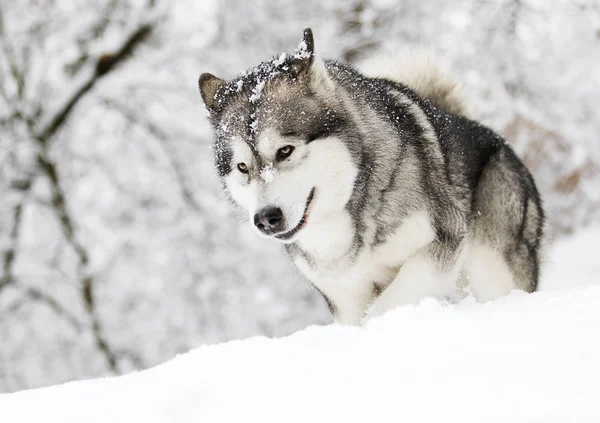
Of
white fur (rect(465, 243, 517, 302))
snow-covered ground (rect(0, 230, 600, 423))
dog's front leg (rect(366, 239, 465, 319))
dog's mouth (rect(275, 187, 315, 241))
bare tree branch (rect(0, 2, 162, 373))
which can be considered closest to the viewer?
snow-covered ground (rect(0, 230, 600, 423))

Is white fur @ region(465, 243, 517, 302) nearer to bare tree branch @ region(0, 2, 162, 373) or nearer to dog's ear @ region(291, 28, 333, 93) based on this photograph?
dog's ear @ region(291, 28, 333, 93)

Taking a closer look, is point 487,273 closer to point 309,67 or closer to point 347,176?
point 347,176

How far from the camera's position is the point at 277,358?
183cm

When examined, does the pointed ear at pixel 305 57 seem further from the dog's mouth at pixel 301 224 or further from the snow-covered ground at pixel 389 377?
the snow-covered ground at pixel 389 377

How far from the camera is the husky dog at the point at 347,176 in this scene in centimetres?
245

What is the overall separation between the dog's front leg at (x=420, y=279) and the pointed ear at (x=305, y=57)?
2.89ft

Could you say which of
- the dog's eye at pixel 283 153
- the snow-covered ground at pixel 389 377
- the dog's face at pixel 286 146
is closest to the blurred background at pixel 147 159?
the dog's face at pixel 286 146

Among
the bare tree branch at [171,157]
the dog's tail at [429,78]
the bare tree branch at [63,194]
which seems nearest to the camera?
the dog's tail at [429,78]

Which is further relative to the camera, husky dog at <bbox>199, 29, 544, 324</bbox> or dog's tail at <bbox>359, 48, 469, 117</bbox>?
dog's tail at <bbox>359, 48, 469, 117</bbox>

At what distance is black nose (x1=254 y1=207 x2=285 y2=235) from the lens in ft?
7.61

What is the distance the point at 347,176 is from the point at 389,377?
3.64ft

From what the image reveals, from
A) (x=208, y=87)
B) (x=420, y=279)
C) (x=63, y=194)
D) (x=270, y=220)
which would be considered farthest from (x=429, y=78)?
(x=63, y=194)

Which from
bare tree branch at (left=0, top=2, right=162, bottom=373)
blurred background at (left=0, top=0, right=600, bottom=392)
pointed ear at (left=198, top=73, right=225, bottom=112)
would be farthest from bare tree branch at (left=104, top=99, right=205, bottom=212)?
pointed ear at (left=198, top=73, right=225, bottom=112)

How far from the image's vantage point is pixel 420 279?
2.62 meters
